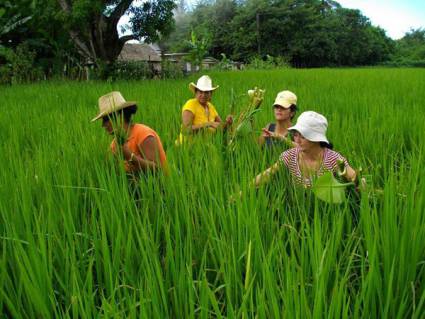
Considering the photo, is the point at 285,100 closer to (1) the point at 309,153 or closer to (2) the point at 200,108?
(2) the point at 200,108

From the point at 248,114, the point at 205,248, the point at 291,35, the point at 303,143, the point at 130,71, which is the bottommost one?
the point at 205,248

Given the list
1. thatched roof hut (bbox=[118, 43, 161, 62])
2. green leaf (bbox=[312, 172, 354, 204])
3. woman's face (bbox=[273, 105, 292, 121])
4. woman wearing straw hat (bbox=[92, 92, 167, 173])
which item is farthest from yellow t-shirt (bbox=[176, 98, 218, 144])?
thatched roof hut (bbox=[118, 43, 161, 62])

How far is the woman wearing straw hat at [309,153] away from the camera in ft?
5.78

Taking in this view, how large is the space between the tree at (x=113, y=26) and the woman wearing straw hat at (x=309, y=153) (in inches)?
338

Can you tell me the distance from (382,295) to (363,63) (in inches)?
1531

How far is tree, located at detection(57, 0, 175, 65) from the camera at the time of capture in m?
9.92

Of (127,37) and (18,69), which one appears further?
(127,37)

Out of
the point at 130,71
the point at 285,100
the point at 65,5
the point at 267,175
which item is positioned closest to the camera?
the point at 267,175

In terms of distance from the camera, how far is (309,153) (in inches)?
73.0

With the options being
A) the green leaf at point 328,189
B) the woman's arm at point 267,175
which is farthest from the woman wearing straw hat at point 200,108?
the green leaf at point 328,189

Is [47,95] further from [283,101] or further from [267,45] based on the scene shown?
[267,45]

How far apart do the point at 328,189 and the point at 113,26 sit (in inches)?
385

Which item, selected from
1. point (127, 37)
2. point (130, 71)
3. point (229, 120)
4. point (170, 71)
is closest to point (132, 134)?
point (229, 120)

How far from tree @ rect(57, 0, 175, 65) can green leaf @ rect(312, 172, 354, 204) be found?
9.11 meters
